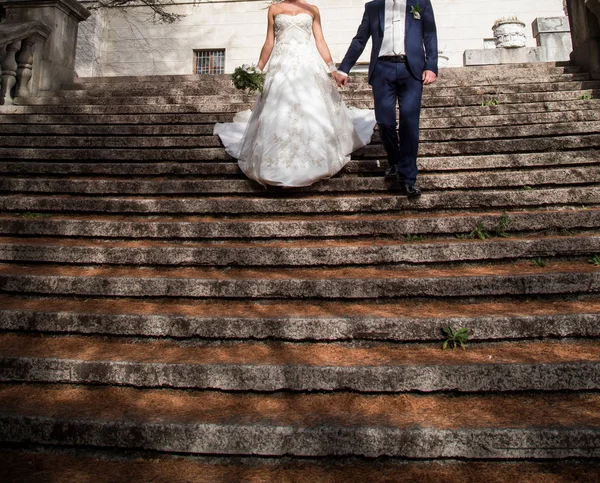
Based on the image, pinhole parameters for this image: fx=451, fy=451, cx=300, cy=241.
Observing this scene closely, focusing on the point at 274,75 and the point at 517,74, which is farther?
the point at 517,74

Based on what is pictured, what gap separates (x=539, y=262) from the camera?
330 centimetres

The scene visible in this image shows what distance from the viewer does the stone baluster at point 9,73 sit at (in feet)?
22.5

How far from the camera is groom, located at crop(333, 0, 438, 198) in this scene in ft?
13.8

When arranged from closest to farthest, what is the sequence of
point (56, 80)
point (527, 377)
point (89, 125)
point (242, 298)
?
1. point (527, 377)
2. point (242, 298)
3. point (89, 125)
4. point (56, 80)

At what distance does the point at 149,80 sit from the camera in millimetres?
7969

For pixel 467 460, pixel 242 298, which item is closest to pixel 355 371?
pixel 467 460

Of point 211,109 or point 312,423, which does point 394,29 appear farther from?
point 312,423

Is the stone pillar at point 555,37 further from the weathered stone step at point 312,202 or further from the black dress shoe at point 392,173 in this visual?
the black dress shoe at point 392,173

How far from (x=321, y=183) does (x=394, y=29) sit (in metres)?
1.60

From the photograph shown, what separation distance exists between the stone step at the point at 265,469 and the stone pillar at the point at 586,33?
6466mm

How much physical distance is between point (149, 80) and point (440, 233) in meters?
6.33

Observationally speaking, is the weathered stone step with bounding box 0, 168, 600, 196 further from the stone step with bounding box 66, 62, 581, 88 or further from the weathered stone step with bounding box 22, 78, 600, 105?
the stone step with bounding box 66, 62, 581, 88

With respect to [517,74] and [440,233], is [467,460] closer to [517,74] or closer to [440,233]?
[440,233]

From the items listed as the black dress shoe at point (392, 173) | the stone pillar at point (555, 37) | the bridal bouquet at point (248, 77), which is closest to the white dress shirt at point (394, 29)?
the black dress shoe at point (392, 173)
